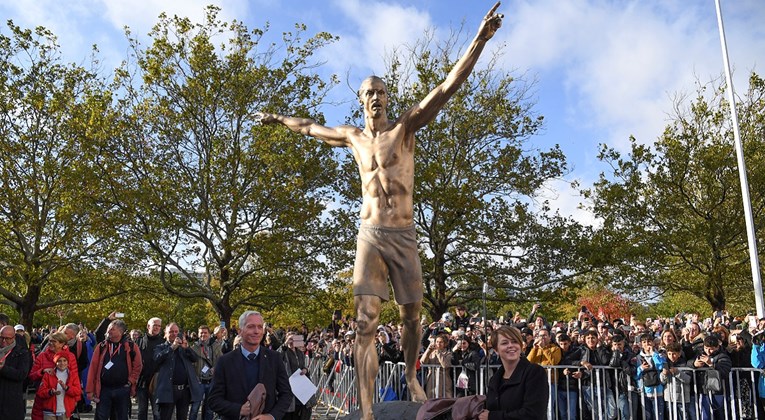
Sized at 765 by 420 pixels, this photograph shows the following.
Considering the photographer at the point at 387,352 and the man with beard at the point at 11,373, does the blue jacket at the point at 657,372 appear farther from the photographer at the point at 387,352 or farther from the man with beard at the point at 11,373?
the man with beard at the point at 11,373

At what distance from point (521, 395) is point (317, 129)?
3.32 metres

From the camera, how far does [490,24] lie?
213 inches

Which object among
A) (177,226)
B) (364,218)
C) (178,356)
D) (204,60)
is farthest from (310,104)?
(364,218)

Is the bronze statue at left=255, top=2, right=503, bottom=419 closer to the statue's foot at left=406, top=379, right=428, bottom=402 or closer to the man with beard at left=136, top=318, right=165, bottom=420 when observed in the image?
the statue's foot at left=406, top=379, right=428, bottom=402

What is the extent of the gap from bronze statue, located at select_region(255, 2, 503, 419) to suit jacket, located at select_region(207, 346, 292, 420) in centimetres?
121

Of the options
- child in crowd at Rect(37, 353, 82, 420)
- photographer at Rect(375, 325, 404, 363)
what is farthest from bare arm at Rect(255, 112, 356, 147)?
photographer at Rect(375, 325, 404, 363)

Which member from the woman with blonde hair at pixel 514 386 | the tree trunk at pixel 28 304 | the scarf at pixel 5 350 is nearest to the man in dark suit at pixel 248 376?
the woman with blonde hair at pixel 514 386

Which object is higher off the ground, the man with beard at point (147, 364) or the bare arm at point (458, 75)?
the bare arm at point (458, 75)

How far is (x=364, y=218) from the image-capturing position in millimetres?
5871

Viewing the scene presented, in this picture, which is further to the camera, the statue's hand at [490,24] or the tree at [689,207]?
the tree at [689,207]

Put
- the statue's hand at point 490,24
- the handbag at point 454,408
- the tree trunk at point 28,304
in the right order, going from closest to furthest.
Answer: the handbag at point 454,408, the statue's hand at point 490,24, the tree trunk at point 28,304

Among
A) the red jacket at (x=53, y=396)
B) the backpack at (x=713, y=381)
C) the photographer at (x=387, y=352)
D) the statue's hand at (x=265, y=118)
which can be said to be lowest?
the red jacket at (x=53, y=396)

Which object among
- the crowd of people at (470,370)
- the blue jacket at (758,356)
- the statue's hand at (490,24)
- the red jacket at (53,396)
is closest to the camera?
the statue's hand at (490,24)

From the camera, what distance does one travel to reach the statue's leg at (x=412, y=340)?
5840 mm
